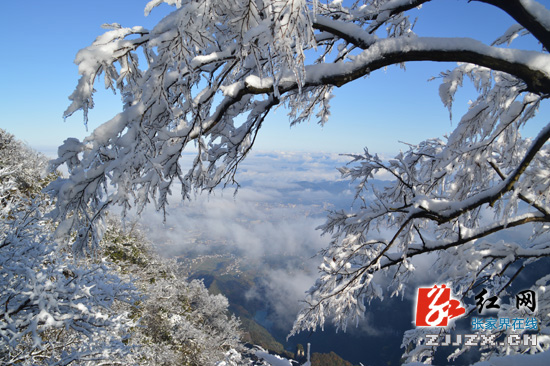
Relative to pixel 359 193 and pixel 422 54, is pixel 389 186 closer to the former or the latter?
pixel 359 193

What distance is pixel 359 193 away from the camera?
3.99m

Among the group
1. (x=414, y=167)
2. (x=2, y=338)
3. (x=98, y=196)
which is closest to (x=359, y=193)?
(x=414, y=167)

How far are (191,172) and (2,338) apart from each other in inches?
166

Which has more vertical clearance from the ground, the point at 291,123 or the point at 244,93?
the point at 291,123

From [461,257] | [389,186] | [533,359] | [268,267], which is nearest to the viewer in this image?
[533,359]

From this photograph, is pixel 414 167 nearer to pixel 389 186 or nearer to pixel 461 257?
pixel 389 186

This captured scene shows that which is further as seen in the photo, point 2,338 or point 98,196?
point 2,338

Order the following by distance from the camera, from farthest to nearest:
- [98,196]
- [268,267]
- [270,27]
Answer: [268,267] < [98,196] < [270,27]

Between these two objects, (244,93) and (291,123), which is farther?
(291,123)

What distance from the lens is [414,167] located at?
4035 millimetres

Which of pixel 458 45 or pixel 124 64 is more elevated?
pixel 458 45

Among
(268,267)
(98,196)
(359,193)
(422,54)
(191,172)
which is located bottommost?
(268,267)

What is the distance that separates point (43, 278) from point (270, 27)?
4.75 meters

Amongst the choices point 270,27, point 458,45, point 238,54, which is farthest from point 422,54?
point 238,54
